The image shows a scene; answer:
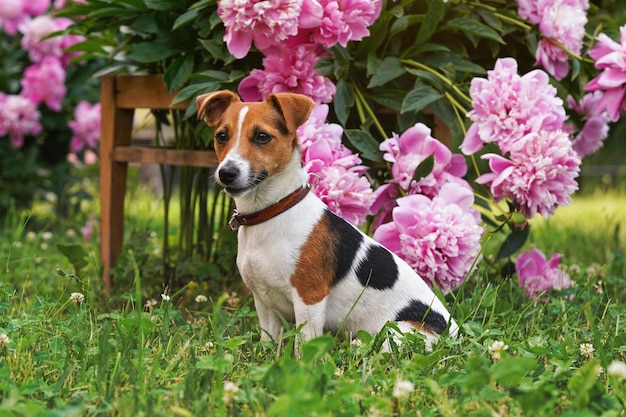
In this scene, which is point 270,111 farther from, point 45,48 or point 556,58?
point 45,48

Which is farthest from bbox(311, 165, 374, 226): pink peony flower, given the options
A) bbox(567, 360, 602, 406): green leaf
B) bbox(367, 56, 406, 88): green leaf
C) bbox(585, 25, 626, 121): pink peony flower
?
bbox(567, 360, 602, 406): green leaf

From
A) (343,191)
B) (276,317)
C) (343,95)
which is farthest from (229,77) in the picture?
(276,317)

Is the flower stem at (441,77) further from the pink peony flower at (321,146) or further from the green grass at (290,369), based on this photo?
the green grass at (290,369)

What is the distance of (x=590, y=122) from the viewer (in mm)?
3373

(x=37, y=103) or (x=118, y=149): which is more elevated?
(x=118, y=149)

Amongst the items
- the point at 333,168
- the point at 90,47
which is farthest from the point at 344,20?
the point at 90,47

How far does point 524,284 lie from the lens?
3221 mm

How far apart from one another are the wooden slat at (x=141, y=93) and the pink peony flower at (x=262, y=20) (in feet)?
1.79

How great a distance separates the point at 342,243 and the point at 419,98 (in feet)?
2.05

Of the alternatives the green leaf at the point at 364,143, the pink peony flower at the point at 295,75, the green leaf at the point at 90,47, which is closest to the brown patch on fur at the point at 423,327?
the green leaf at the point at 364,143

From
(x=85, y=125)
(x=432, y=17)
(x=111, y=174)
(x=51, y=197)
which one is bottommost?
(x=51, y=197)

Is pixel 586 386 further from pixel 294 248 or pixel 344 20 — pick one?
pixel 344 20

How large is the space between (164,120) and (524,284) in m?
1.58

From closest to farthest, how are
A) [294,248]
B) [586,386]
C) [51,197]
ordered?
[586,386], [294,248], [51,197]
